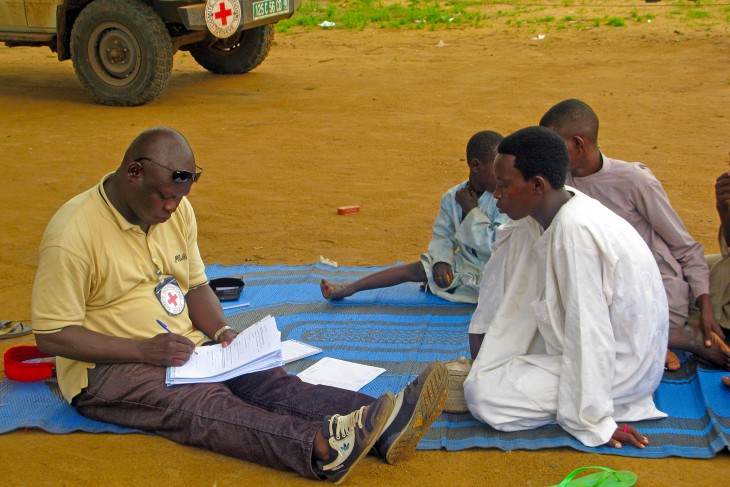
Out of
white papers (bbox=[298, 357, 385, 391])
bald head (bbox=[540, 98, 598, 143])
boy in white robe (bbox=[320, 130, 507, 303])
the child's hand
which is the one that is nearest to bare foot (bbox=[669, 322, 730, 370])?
bald head (bbox=[540, 98, 598, 143])

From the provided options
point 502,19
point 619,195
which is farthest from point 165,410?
point 502,19

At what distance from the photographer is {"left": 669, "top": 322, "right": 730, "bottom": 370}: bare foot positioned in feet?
13.1

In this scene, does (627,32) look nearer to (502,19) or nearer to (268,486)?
(502,19)

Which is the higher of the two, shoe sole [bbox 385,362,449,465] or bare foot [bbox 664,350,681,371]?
shoe sole [bbox 385,362,449,465]

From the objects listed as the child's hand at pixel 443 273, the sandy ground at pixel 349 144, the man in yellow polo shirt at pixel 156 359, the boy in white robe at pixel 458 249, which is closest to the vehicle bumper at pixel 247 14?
the sandy ground at pixel 349 144

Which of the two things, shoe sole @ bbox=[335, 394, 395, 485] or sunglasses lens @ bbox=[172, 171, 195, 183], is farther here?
sunglasses lens @ bbox=[172, 171, 195, 183]

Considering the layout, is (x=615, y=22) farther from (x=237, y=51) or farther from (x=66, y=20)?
(x=66, y=20)

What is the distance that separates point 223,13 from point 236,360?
6844 millimetres

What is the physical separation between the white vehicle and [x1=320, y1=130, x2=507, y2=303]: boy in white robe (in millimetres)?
5345

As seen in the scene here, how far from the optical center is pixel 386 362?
4297 millimetres

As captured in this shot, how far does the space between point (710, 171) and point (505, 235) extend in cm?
451

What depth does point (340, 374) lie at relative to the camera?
413cm

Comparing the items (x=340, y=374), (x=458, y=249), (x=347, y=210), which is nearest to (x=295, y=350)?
(x=340, y=374)

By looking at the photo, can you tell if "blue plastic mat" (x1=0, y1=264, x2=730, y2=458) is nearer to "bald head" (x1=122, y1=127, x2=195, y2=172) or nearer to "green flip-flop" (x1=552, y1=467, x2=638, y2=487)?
"green flip-flop" (x1=552, y1=467, x2=638, y2=487)
